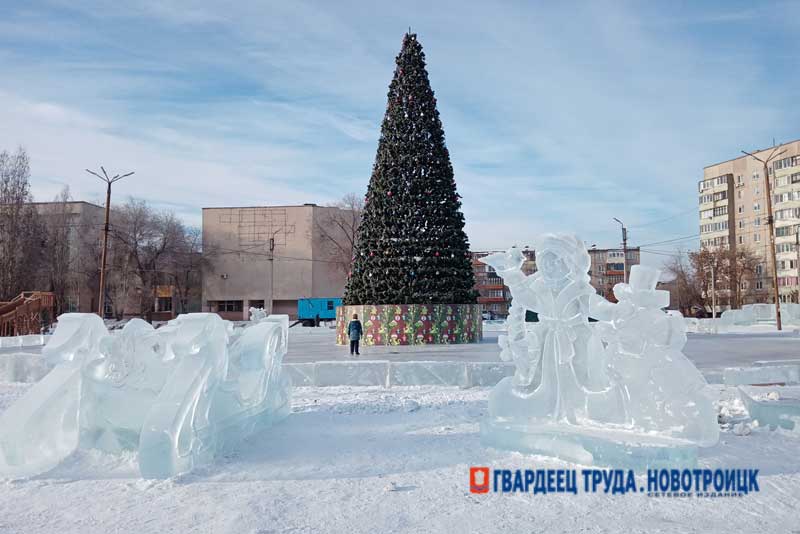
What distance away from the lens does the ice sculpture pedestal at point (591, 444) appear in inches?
231

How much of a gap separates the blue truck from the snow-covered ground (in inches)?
1620

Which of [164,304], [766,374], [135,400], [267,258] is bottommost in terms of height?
[766,374]

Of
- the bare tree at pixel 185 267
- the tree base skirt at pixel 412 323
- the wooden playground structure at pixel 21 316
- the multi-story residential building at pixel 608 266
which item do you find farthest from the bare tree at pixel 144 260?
the multi-story residential building at pixel 608 266

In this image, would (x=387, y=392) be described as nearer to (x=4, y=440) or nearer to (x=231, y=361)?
(x=231, y=361)

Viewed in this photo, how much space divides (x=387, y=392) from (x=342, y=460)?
196 inches

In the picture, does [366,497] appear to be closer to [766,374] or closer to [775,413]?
[775,413]

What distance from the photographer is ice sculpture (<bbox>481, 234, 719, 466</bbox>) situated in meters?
6.21

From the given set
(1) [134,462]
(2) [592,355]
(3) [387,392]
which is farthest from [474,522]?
(3) [387,392]

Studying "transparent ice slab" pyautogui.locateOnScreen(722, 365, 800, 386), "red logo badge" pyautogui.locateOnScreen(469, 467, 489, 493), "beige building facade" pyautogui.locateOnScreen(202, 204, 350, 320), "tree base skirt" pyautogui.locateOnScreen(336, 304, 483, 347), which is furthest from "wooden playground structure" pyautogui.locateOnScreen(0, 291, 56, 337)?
"red logo badge" pyautogui.locateOnScreen(469, 467, 489, 493)

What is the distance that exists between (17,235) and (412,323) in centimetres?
3402

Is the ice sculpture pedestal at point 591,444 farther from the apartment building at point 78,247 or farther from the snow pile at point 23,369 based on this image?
the apartment building at point 78,247

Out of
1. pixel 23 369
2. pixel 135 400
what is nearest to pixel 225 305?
pixel 23 369

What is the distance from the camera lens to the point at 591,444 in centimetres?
625

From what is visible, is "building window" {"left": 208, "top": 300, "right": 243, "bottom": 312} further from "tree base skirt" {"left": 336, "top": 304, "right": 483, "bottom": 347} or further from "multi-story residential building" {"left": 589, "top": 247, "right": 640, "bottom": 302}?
"multi-story residential building" {"left": 589, "top": 247, "right": 640, "bottom": 302}
